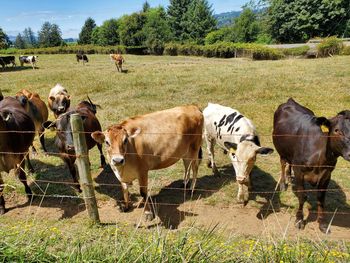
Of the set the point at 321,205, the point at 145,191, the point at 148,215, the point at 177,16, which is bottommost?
the point at 148,215

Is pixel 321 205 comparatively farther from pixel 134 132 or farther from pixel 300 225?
pixel 134 132

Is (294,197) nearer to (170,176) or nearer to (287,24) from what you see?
(170,176)

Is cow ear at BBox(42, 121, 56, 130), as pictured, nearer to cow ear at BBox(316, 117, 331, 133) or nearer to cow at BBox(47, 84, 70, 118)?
cow at BBox(47, 84, 70, 118)

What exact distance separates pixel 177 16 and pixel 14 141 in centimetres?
7124

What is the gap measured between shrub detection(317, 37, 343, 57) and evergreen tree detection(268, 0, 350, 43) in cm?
2171

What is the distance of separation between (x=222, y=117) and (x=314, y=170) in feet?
7.75

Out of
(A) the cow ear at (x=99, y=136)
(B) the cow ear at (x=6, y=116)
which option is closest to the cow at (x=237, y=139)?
(A) the cow ear at (x=99, y=136)

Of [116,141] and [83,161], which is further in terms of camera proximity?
[116,141]

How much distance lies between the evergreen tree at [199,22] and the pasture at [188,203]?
178 ft

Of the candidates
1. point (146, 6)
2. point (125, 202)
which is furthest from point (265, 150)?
point (146, 6)

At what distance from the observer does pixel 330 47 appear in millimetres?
27859

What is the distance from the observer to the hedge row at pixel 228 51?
3212 centimetres

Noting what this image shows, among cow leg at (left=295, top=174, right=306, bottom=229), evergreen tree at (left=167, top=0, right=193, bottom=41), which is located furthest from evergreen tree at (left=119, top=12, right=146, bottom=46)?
cow leg at (left=295, top=174, right=306, bottom=229)

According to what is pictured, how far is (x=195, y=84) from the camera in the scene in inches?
647
